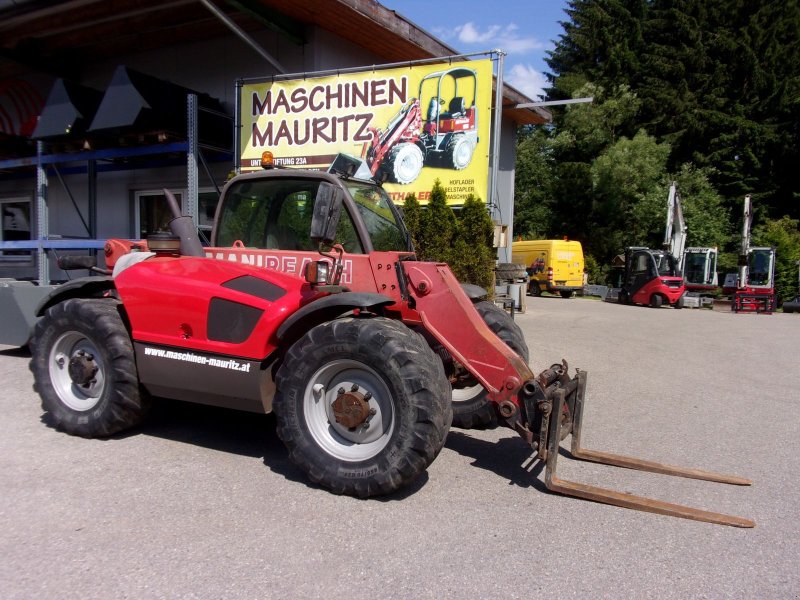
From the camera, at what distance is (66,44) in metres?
12.9

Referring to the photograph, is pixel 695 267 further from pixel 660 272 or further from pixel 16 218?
pixel 16 218

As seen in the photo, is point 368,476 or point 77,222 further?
point 77,222

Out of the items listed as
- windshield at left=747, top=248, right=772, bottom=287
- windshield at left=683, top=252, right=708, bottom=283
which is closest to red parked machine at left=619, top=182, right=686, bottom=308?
windshield at left=747, top=248, right=772, bottom=287

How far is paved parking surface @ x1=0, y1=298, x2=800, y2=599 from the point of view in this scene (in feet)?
9.38

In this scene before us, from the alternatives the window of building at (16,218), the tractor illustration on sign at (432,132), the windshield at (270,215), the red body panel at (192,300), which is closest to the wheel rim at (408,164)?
the tractor illustration on sign at (432,132)

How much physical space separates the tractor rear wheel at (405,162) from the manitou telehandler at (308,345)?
5.61 meters

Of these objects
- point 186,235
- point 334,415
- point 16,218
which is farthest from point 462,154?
point 16,218

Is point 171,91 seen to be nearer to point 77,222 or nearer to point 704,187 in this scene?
point 77,222

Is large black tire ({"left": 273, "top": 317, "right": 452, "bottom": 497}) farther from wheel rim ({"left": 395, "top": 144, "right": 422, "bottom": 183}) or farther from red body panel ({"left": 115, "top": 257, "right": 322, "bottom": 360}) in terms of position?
wheel rim ({"left": 395, "top": 144, "right": 422, "bottom": 183})

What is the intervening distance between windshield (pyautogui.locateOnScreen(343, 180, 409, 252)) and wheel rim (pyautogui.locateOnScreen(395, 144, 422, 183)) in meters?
5.39

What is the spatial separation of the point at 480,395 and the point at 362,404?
1697mm

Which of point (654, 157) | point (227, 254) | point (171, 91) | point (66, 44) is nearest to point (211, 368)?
point (227, 254)

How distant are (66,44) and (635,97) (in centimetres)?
3243

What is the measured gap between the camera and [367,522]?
345 centimetres
